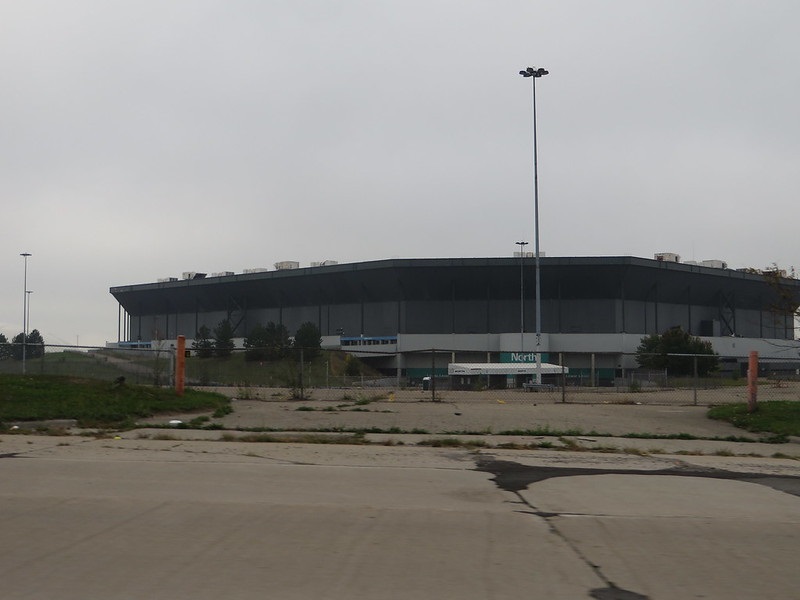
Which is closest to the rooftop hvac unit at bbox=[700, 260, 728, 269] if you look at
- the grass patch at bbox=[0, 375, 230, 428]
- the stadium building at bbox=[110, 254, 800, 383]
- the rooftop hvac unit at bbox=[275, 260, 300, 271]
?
the stadium building at bbox=[110, 254, 800, 383]

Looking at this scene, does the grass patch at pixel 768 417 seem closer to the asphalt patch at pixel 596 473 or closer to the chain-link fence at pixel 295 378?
the chain-link fence at pixel 295 378

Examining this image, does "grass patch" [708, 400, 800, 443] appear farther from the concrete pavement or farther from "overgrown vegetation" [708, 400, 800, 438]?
the concrete pavement

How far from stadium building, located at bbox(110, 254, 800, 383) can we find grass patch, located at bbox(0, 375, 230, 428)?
53008mm

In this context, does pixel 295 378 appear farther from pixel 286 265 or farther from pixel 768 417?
pixel 286 265

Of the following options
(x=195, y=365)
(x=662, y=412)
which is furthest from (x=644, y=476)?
(x=195, y=365)

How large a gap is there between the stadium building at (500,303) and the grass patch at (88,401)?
53008mm

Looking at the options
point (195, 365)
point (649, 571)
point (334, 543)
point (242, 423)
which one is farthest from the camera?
point (195, 365)

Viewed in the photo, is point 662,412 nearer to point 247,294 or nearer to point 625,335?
point 625,335

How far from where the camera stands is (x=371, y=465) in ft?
35.7

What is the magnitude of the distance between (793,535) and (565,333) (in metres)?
78.0

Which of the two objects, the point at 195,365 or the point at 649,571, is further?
the point at 195,365

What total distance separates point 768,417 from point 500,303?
219 ft

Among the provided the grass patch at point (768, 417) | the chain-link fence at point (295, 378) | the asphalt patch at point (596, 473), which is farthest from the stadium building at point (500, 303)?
the asphalt patch at point (596, 473)

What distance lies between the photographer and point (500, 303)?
84812 millimetres
